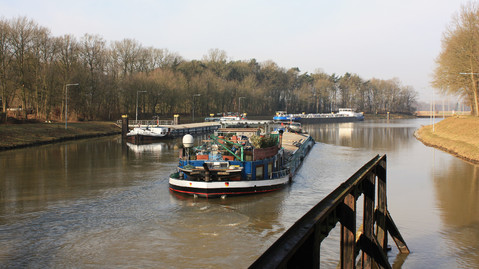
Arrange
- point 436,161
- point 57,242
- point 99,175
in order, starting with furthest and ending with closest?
1. point 436,161
2. point 99,175
3. point 57,242

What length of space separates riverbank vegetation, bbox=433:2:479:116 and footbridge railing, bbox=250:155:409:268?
47175 millimetres

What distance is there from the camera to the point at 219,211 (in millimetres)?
19781

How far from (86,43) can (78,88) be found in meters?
13.1

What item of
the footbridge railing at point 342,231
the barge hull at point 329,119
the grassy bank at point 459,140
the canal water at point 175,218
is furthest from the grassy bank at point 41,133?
the barge hull at point 329,119

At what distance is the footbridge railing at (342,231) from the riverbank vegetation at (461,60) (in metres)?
47.2

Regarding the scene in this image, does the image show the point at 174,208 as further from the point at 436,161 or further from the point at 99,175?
the point at 436,161

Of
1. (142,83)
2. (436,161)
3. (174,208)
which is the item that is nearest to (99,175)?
(174,208)

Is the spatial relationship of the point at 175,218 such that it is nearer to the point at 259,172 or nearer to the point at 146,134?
the point at 259,172

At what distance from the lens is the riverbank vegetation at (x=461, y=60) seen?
182 ft

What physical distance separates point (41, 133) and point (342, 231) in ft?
169

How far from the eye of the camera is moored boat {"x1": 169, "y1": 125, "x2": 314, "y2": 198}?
21469mm

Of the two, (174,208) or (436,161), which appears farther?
(436,161)

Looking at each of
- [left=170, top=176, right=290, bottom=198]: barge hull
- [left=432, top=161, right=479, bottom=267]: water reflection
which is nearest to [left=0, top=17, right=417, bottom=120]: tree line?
[left=170, top=176, right=290, bottom=198]: barge hull

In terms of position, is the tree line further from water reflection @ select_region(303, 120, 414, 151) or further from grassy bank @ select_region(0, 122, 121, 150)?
water reflection @ select_region(303, 120, 414, 151)
